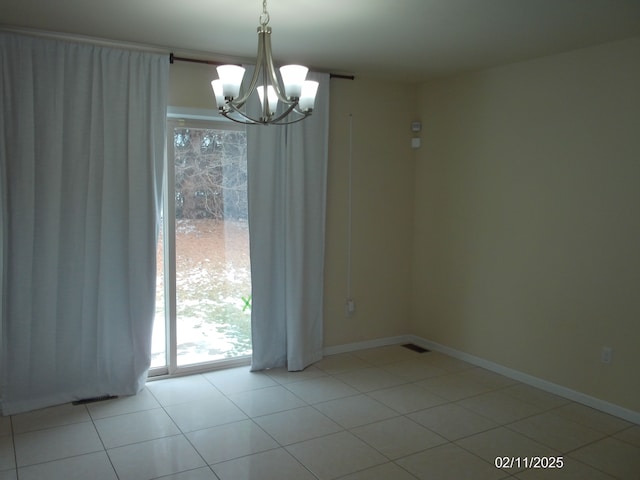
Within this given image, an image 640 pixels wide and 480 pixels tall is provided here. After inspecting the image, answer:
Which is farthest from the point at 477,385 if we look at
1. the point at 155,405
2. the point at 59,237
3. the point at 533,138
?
the point at 59,237

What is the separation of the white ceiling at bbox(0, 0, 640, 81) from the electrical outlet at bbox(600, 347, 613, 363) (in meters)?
2.04

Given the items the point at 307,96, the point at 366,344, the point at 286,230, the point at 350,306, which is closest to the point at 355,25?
the point at 307,96

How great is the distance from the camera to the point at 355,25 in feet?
10.1

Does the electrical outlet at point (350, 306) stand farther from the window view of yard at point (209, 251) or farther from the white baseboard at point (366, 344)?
the window view of yard at point (209, 251)

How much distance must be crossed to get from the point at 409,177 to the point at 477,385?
6.62ft

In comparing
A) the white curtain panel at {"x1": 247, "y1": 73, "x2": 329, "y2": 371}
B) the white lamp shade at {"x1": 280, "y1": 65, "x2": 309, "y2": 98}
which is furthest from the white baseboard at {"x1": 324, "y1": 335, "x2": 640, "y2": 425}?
the white lamp shade at {"x1": 280, "y1": 65, "x2": 309, "y2": 98}

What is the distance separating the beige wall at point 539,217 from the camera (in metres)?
3.33

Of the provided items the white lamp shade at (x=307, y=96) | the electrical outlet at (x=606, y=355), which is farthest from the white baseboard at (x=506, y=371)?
the white lamp shade at (x=307, y=96)

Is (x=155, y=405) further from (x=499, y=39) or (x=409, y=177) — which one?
(x=499, y=39)

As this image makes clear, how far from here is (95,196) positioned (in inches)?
137

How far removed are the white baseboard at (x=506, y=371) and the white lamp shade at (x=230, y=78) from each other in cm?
281

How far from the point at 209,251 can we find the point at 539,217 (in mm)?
2586

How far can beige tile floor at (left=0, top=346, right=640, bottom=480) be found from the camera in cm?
270
